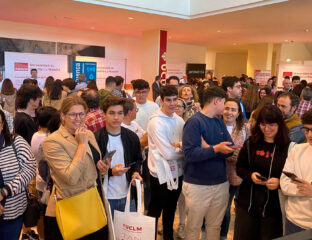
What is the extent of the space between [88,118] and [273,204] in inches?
71.7

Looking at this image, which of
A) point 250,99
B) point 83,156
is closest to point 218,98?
point 83,156

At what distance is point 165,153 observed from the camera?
2.60 metres

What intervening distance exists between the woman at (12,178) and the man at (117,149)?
20.8 inches

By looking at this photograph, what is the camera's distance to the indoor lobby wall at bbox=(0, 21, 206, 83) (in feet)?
34.0

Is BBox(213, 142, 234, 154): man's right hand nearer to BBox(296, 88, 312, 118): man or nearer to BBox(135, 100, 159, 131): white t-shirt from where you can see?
BBox(135, 100, 159, 131): white t-shirt

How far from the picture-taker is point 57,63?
1115 cm

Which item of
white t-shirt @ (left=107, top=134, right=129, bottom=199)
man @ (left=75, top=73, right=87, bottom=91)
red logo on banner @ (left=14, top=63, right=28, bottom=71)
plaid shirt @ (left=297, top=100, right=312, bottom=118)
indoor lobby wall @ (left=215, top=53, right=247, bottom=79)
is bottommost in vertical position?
white t-shirt @ (left=107, top=134, right=129, bottom=199)

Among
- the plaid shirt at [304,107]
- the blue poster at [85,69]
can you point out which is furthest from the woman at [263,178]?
the blue poster at [85,69]

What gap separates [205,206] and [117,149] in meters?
0.85

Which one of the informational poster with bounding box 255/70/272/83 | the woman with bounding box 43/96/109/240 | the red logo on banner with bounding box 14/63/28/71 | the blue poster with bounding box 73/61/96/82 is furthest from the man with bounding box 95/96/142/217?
the informational poster with bounding box 255/70/272/83

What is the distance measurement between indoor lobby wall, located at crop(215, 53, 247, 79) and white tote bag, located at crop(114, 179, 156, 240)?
21.4m

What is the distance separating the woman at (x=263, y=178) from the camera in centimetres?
208

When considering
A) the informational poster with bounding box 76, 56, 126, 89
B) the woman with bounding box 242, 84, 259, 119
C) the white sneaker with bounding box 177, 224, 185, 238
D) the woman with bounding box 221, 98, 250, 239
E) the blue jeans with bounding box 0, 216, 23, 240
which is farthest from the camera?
the informational poster with bounding box 76, 56, 126, 89

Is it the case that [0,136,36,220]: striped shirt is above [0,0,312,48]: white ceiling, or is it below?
below
